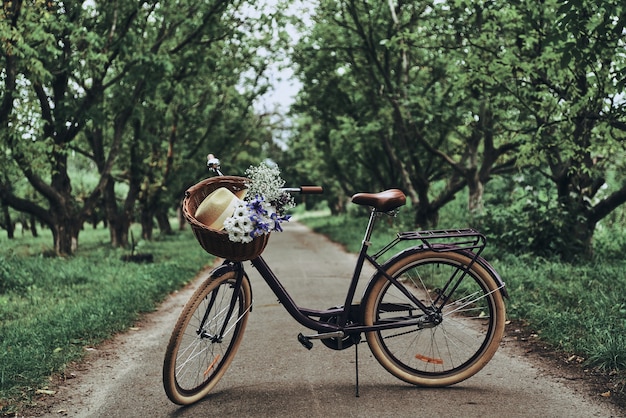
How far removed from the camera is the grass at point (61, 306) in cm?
447

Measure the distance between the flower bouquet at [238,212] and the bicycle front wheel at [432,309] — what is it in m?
0.86

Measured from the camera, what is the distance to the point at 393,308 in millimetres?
4148

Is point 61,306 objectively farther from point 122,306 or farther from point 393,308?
point 393,308

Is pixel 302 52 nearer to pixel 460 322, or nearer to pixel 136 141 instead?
pixel 136 141

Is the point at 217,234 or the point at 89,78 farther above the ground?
the point at 89,78

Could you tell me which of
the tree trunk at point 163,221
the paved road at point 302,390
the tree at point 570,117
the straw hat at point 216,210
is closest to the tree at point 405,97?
the tree at point 570,117

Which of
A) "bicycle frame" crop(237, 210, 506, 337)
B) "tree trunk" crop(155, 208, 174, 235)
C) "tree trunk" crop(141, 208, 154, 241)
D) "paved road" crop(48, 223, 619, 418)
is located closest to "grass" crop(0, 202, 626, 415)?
"paved road" crop(48, 223, 619, 418)

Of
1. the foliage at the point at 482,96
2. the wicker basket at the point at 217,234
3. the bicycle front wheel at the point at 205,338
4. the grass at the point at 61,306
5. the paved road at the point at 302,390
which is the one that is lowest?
the paved road at the point at 302,390

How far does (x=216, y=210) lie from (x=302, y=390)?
1364mm

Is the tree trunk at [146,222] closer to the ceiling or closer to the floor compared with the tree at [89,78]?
closer to the floor

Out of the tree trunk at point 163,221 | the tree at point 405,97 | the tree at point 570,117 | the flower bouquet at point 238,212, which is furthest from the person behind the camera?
the tree trunk at point 163,221

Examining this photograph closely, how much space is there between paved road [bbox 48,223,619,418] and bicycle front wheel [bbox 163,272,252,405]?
0.13m

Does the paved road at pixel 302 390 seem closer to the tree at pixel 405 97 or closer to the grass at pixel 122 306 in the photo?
the grass at pixel 122 306

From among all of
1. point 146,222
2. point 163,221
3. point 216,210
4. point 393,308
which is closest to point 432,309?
point 393,308
